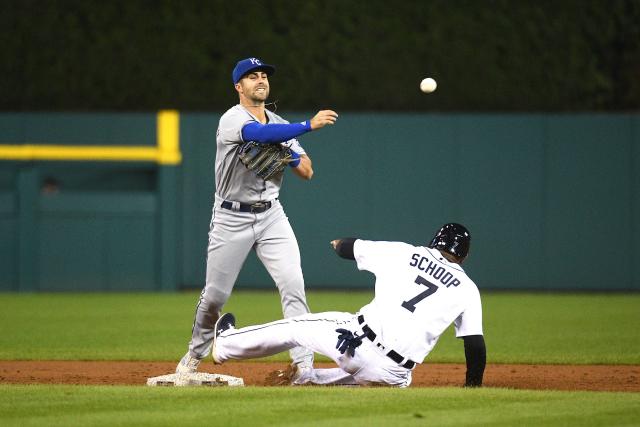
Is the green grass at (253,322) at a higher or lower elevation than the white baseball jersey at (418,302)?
lower

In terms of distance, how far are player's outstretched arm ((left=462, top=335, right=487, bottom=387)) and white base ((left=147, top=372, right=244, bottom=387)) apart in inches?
51.6

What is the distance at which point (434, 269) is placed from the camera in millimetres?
5902

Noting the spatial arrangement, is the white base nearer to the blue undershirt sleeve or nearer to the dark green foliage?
the blue undershirt sleeve

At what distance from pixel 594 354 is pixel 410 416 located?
11.8 ft

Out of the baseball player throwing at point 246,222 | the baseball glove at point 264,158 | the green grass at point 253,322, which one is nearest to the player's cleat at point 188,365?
the baseball player throwing at point 246,222

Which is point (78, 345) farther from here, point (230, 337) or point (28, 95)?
A: point (28, 95)

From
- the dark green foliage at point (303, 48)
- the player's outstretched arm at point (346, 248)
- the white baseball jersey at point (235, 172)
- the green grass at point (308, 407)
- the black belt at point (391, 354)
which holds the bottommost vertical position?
the green grass at point (308, 407)

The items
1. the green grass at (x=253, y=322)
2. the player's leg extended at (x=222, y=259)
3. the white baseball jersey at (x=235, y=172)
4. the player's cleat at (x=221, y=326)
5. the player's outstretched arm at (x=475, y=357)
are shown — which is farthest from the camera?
the green grass at (x=253, y=322)

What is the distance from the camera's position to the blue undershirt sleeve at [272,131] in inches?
241

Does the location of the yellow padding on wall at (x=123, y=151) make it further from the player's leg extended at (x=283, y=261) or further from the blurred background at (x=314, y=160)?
the player's leg extended at (x=283, y=261)

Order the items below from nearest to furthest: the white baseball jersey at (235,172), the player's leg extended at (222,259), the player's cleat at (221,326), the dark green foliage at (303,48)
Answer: the player's cleat at (221,326)
the white baseball jersey at (235,172)
the player's leg extended at (222,259)
the dark green foliage at (303,48)

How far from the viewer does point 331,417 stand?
16.7ft

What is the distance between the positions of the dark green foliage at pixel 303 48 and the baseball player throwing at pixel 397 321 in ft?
26.7

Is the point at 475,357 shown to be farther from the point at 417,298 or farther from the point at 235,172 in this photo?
the point at 235,172
